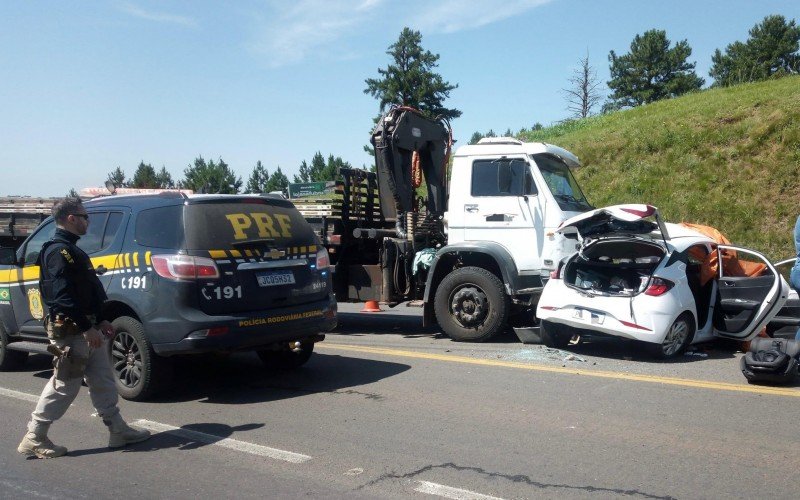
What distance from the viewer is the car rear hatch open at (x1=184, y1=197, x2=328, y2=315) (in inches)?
266

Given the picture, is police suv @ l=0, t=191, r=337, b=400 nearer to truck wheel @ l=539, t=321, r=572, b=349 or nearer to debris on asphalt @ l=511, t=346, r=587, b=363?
debris on asphalt @ l=511, t=346, r=587, b=363

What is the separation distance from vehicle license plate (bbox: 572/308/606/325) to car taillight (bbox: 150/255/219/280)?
411 cm

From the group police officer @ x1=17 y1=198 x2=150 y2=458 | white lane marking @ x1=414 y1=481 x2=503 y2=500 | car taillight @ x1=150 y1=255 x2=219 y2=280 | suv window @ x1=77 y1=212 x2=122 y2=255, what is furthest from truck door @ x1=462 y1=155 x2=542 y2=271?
police officer @ x1=17 y1=198 x2=150 y2=458

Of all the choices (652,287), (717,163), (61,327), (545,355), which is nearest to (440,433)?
(61,327)

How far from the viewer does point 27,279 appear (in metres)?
8.03

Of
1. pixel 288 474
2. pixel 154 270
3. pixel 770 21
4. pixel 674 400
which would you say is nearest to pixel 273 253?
pixel 154 270

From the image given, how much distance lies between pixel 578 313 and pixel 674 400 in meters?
2.10

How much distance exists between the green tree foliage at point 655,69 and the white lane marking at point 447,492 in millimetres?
66589

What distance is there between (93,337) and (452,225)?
5.62m

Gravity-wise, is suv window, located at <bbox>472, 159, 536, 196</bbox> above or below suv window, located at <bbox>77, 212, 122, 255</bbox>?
above

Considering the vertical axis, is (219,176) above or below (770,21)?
below

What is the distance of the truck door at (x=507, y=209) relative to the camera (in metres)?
9.65

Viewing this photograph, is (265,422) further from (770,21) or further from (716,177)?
(770,21)

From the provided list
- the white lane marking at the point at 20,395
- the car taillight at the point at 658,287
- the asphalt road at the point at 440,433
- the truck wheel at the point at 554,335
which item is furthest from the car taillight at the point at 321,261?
the car taillight at the point at 658,287
